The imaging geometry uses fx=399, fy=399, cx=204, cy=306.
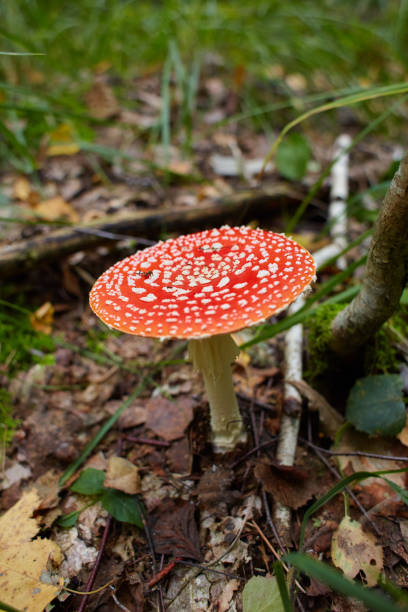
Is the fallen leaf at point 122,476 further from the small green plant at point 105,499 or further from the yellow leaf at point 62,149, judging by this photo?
the yellow leaf at point 62,149

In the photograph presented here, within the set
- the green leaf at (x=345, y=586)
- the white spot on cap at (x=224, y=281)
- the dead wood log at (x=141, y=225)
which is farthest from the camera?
the dead wood log at (x=141, y=225)

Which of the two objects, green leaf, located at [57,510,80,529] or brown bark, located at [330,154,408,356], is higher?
brown bark, located at [330,154,408,356]

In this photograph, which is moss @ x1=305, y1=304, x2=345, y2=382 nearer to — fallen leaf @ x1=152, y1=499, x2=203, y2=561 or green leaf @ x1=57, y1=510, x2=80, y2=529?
fallen leaf @ x1=152, y1=499, x2=203, y2=561

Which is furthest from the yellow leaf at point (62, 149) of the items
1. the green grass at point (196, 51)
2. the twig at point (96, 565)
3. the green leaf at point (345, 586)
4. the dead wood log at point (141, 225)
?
the green leaf at point (345, 586)

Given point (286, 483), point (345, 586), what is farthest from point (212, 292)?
point (286, 483)

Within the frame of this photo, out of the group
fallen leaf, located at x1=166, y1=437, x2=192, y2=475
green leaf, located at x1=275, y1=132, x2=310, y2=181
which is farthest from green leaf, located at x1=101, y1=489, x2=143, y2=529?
green leaf, located at x1=275, y1=132, x2=310, y2=181

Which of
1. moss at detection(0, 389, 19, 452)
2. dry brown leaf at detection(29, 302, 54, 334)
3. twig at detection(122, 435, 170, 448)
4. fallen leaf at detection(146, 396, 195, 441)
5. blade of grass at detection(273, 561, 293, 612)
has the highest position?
blade of grass at detection(273, 561, 293, 612)
